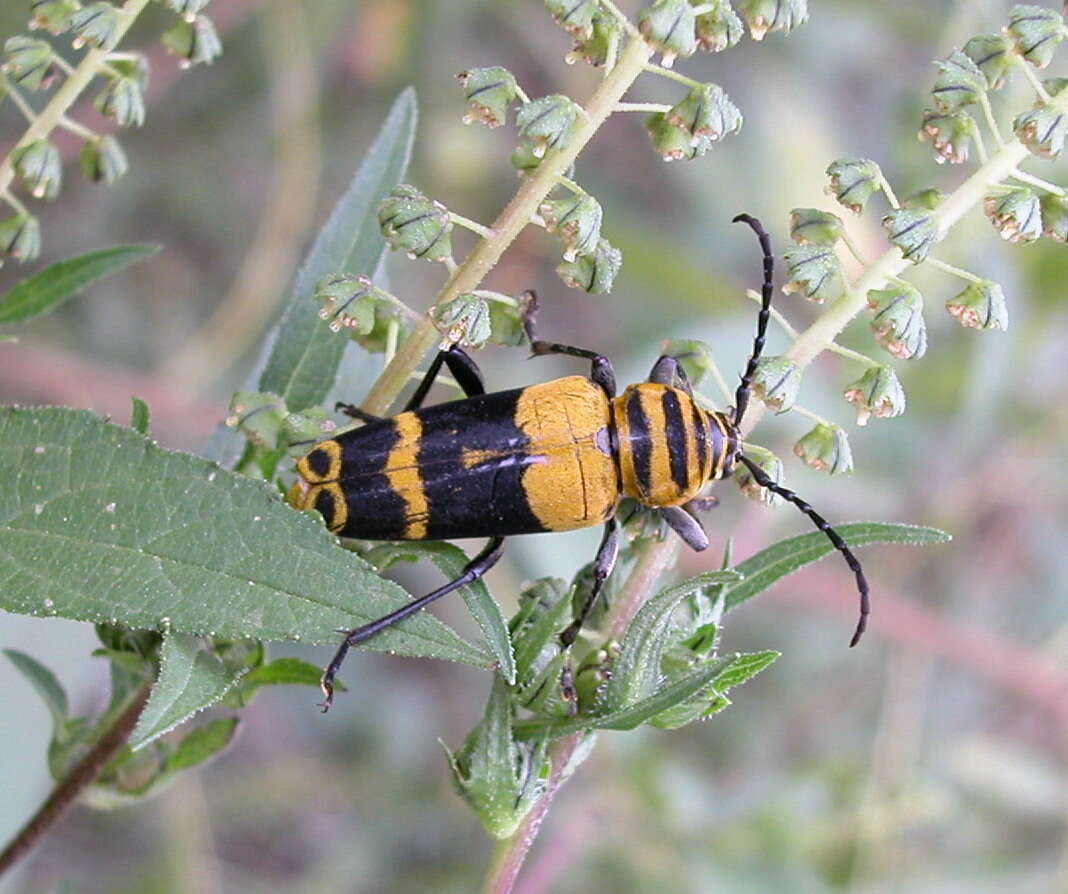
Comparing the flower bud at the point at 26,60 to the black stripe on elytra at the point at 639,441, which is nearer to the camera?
the flower bud at the point at 26,60

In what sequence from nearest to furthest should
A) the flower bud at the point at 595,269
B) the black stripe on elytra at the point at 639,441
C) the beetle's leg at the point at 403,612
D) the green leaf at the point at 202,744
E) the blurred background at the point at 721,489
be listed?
the beetle's leg at the point at 403,612 → the flower bud at the point at 595,269 → the green leaf at the point at 202,744 → the black stripe on elytra at the point at 639,441 → the blurred background at the point at 721,489

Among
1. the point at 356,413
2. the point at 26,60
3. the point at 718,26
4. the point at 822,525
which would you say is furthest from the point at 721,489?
the point at 26,60

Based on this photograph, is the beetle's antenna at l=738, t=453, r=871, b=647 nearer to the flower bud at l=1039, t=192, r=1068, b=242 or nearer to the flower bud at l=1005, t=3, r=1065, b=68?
the flower bud at l=1039, t=192, r=1068, b=242

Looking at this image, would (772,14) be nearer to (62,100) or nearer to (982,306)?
(982,306)

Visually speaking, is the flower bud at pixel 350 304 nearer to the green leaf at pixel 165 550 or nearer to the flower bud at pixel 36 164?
the green leaf at pixel 165 550

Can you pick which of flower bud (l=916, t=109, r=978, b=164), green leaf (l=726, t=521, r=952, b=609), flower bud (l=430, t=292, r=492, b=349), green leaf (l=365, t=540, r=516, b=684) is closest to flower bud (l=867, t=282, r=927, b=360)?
flower bud (l=916, t=109, r=978, b=164)

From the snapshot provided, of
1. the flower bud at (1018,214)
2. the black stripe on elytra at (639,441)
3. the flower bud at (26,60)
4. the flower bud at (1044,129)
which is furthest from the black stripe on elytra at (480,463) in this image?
the flower bud at (1044,129)

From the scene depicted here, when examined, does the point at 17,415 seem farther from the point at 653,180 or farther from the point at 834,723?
the point at 653,180
